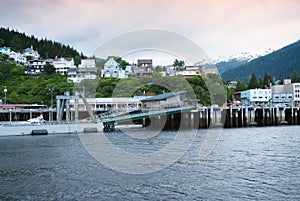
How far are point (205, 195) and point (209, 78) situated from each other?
A: 89.2 metres

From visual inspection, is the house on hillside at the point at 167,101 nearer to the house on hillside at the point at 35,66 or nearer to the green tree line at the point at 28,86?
the green tree line at the point at 28,86

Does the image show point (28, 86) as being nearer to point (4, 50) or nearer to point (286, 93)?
point (4, 50)

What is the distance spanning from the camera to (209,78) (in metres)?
105

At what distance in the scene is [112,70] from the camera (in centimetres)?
11769

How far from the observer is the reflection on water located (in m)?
17.8

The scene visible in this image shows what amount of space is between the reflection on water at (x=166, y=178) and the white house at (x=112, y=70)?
84.9 m

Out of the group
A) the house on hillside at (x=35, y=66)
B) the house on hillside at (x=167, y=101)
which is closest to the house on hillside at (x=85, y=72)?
the house on hillside at (x=35, y=66)

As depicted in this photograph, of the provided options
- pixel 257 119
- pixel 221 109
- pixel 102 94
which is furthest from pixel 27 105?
pixel 257 119

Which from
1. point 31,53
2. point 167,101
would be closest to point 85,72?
point 31,53

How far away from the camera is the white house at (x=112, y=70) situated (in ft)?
378

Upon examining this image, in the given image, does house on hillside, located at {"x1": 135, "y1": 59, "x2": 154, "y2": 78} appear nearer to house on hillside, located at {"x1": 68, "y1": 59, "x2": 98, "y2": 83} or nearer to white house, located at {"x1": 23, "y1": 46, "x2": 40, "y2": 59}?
house on hillside, located at {"x1": 68, "y1": 59, "x2": 98, "y2": 83}

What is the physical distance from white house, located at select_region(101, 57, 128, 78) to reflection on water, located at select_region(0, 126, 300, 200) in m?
84.9

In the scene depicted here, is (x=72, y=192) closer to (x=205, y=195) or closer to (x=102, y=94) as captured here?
(x=205, y=195)

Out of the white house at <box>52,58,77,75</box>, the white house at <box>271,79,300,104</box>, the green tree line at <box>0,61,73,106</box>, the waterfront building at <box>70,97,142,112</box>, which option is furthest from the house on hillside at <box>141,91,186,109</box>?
the white house at <box>52,58,77,75</box>
